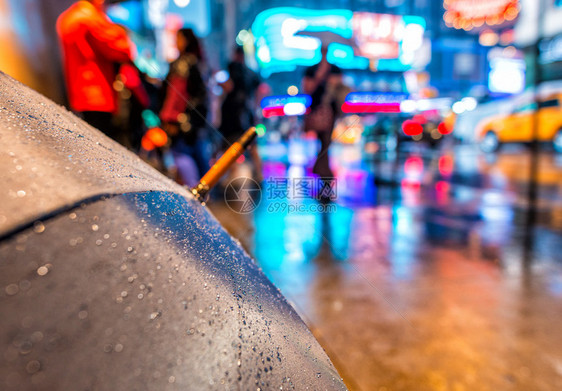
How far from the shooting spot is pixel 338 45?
72.0ft

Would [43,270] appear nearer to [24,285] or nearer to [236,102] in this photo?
[24,285]

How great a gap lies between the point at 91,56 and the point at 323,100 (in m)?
3.22

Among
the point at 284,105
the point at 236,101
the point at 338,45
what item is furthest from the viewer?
the point at 338,45

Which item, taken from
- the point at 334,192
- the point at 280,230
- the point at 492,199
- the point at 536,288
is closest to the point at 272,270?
the point at 280,230

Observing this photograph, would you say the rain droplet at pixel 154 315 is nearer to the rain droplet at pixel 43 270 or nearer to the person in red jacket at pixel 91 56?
the rain droplet at pixel 43 270

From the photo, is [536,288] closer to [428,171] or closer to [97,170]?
[97,170]

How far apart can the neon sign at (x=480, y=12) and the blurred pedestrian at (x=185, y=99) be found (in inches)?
Answer: 886

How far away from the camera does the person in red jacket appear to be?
3301 millimetres

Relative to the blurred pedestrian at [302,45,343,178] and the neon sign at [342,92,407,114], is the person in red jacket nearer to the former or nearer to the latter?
the blurred pedestrian at [302,45,343,178]

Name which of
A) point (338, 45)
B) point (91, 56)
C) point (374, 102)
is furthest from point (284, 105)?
point (338, 45)

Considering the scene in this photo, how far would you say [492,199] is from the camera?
602 cm

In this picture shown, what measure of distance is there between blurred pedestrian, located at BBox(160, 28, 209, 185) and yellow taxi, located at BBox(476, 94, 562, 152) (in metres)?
10.4

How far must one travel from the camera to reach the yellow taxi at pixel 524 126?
1252 cm

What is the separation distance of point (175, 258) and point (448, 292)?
2.64m
